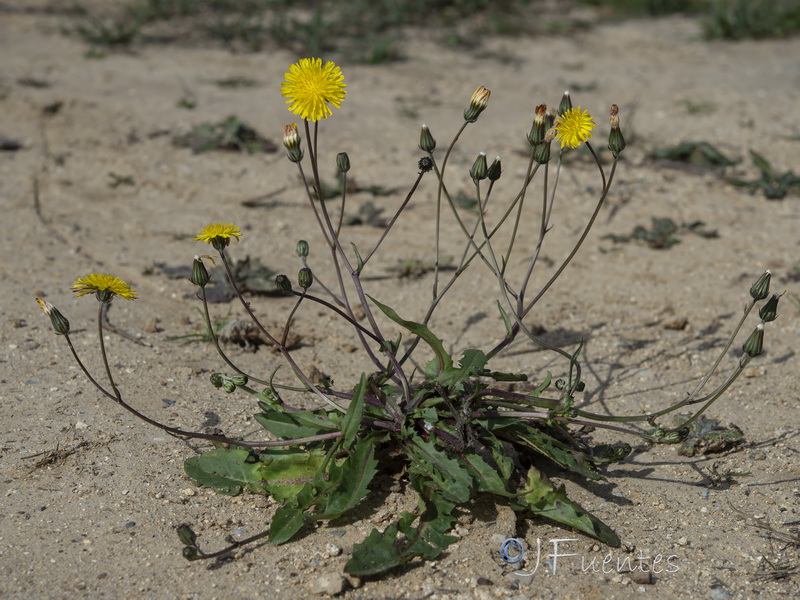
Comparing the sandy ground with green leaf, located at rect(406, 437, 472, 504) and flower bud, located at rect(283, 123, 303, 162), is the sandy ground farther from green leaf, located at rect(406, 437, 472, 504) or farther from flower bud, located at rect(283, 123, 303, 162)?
flower bud, located at rect(283, 123, 303, 162)

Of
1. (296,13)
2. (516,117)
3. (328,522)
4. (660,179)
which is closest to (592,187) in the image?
(660,179)

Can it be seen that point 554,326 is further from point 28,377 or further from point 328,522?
point 28,377

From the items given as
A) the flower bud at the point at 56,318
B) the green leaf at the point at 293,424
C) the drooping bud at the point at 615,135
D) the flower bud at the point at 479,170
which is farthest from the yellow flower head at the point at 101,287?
the drooping bud at the point at 615,135

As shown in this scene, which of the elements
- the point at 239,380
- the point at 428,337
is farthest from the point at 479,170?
A: the point at 239,380

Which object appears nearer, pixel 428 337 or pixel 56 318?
pixel 56 318

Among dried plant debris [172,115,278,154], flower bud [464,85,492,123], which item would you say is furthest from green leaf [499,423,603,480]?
dried plant debris [172,115,278,154]

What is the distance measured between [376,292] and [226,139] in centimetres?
186

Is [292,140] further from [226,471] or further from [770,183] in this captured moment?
[770,183]

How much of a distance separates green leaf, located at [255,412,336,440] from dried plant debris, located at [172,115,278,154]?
299 cm

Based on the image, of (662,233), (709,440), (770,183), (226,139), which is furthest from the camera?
(226,139)

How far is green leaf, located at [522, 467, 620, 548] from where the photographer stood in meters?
2.38

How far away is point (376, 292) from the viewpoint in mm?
3973

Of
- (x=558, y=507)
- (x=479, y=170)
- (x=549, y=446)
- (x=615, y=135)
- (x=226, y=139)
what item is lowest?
(x=558, y=507)

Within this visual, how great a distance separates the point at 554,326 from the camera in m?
3.74
